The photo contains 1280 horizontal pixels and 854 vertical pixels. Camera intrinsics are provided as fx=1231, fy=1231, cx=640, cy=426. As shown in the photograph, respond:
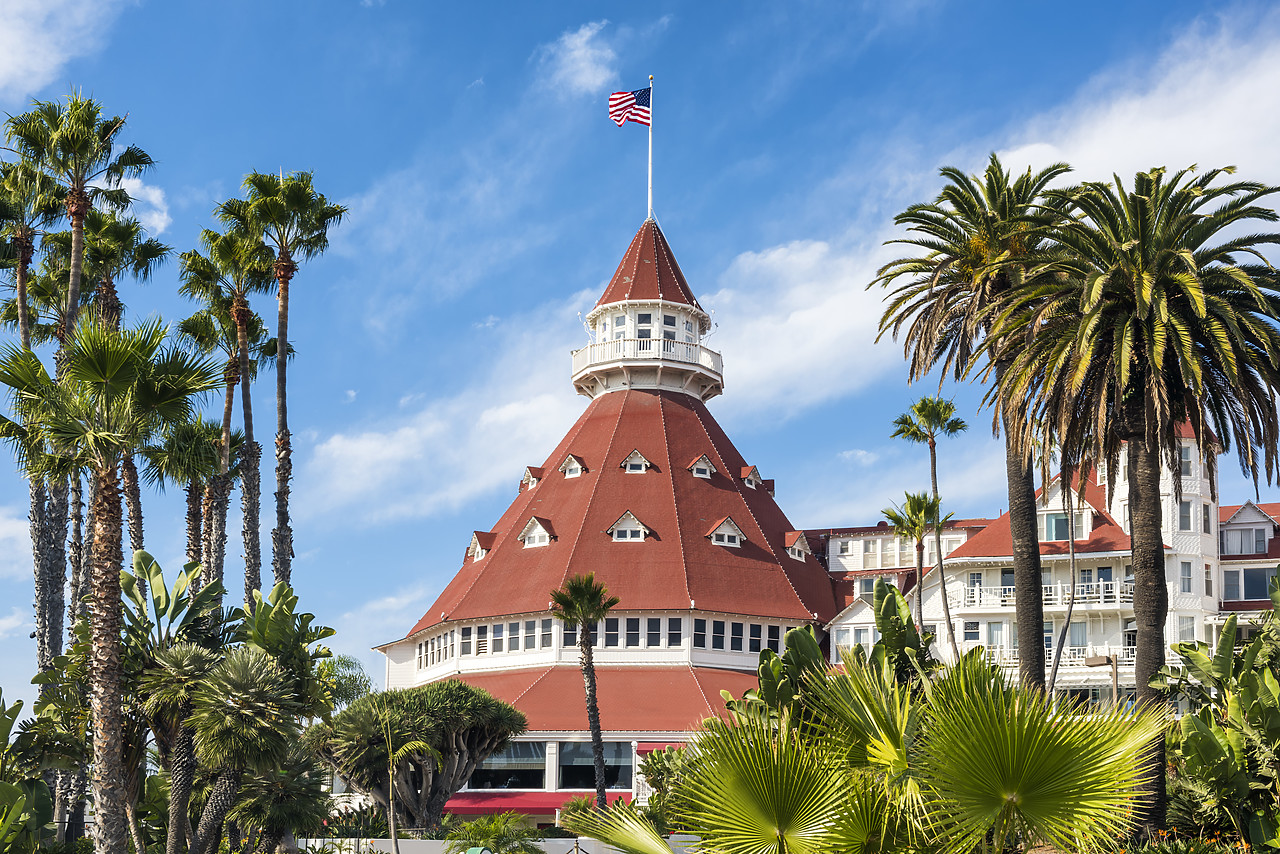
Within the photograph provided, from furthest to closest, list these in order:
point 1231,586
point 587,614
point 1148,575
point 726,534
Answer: point 726,534 → point 1231,586 → point 587,614 → point 1148,575

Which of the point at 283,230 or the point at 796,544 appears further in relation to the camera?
the point at 796,544

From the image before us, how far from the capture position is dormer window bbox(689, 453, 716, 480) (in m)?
65.4

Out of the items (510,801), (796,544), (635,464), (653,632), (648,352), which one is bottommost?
(510,801)

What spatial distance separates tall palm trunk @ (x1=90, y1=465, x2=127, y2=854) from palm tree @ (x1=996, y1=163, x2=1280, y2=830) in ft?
65.4

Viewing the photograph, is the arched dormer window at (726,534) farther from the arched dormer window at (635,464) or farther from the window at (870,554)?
the window at (870,554)

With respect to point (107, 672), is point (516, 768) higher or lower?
lower

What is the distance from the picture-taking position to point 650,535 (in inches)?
2425

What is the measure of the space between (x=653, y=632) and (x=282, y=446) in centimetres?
2209

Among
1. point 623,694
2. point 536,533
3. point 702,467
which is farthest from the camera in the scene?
point 702,467

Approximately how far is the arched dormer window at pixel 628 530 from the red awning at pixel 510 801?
13674 mm

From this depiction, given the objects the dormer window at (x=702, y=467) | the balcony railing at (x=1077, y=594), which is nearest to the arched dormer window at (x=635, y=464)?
the dormer window at (x=702, y=467)

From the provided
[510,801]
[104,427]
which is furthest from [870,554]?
[104,427]

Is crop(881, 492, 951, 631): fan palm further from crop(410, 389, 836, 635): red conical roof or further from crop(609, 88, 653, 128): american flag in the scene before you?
crop(609, 88, 653, 128): american flag

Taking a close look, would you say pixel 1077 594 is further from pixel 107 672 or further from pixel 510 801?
pixel 107 672
